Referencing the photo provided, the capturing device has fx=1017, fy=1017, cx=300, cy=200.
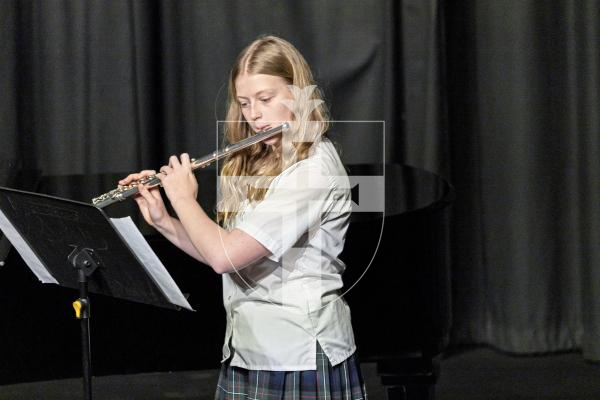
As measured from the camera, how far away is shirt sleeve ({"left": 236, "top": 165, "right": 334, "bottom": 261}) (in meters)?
1.76

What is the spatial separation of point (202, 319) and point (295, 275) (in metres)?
0.81

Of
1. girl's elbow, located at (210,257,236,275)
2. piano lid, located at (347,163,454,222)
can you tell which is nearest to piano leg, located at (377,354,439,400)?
piano lid, located at (347,163,454,222)

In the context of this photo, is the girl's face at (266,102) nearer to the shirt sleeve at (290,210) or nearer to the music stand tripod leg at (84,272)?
the shirt sleeve at (290,210)

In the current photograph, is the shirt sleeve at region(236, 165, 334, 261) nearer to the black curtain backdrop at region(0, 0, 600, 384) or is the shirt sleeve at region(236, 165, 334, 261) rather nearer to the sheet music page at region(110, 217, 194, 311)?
the sheet music page at region(110, 217, 194, 311)

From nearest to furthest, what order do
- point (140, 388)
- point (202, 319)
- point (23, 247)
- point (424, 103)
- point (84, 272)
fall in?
point (84, 272) < point (23, 247) < point (202, 319) < point (140, 388) < point (424, 103)

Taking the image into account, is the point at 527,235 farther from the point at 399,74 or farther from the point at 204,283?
the point at 204,283

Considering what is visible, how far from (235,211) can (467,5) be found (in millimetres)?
2127

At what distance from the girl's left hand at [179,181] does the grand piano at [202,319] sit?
71cm

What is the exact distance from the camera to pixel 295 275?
5.91 ft

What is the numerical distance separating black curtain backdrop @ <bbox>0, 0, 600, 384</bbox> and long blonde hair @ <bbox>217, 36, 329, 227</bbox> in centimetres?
162

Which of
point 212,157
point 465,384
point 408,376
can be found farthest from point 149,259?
point 465,384

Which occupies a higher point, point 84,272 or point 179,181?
point 179,181

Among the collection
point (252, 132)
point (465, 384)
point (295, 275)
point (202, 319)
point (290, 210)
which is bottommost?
point (465, 384)

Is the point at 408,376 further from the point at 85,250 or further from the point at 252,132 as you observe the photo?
the point at 85,250
